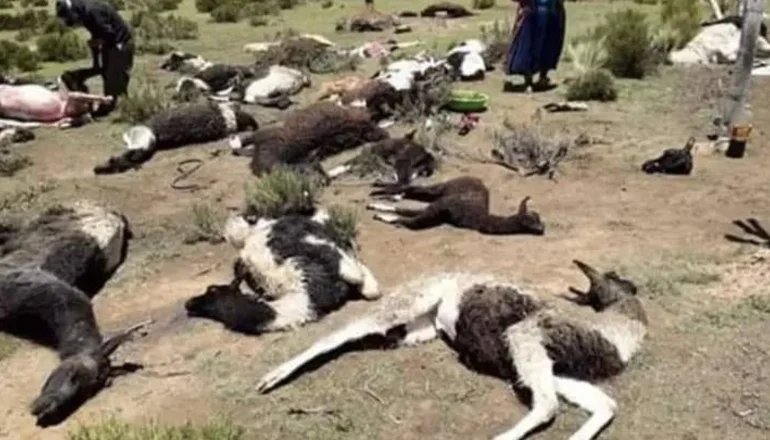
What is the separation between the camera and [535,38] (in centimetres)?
1335

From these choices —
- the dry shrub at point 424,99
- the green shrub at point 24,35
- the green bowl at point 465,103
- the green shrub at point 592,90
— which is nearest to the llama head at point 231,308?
the dry shrub at point 424,99

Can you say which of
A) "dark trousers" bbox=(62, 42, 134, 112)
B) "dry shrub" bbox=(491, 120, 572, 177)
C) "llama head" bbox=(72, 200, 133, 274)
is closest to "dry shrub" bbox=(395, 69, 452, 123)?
"dry shrub" bbox=(491, 120, 572, 177)

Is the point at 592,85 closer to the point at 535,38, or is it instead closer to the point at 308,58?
the point at 535,38

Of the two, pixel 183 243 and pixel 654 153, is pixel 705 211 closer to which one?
pixel 654 153

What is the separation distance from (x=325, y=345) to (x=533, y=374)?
47.5 inches

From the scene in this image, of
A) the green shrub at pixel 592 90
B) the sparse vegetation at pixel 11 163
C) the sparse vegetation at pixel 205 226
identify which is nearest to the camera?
the sparse vegetation at pixel 205 226

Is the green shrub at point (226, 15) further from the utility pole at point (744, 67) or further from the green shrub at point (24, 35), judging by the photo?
the utility pole at point (744, 67)

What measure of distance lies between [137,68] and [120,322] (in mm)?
9964

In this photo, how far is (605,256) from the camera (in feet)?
25.3

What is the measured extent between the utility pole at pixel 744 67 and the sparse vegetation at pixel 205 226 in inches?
207

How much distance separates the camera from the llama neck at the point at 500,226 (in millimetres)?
8164

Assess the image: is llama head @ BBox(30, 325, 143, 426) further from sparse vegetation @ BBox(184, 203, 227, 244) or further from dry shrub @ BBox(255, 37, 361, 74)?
dry shrub @ BBox(255, 37, 361, 74)

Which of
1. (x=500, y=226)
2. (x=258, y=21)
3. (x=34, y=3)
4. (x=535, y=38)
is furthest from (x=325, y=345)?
(x=34, y=3)

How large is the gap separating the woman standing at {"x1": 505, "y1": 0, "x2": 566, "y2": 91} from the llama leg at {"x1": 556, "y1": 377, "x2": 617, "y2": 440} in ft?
27.1
